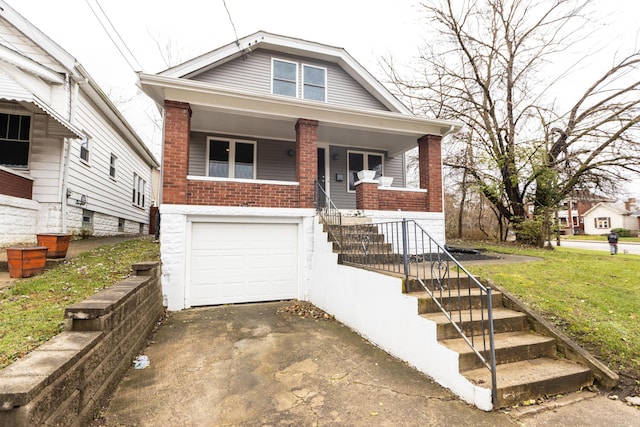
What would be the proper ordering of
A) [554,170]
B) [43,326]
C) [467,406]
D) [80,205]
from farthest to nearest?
1. [554,170]
2. [80,205]
3. [43,326]
4. [467,406]

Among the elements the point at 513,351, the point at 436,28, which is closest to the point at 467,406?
the point at 513,351

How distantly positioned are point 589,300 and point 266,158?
8.02 metres

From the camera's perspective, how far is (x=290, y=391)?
3053 mm

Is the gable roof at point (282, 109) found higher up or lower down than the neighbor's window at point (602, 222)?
higher up

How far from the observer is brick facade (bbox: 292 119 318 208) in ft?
23.4

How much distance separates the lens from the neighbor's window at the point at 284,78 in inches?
363

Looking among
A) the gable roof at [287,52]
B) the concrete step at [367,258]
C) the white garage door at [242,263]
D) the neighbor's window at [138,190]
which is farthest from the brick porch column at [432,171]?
the neighbor's window at [138,190]

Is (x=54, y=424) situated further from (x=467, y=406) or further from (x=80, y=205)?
(x=80, y=205)

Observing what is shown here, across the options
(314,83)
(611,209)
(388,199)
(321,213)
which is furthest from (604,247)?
(611,209)

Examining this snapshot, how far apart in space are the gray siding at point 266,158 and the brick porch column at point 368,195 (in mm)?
2934

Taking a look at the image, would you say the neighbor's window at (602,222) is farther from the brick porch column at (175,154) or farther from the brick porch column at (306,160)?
the brick porch column at (175,154)

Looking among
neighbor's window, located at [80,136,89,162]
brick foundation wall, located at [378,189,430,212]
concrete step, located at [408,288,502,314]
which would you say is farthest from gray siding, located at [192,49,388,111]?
concrete step, located at [408,288,502,314]

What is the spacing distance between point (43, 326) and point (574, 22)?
1791 cm

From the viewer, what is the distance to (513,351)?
320cm
